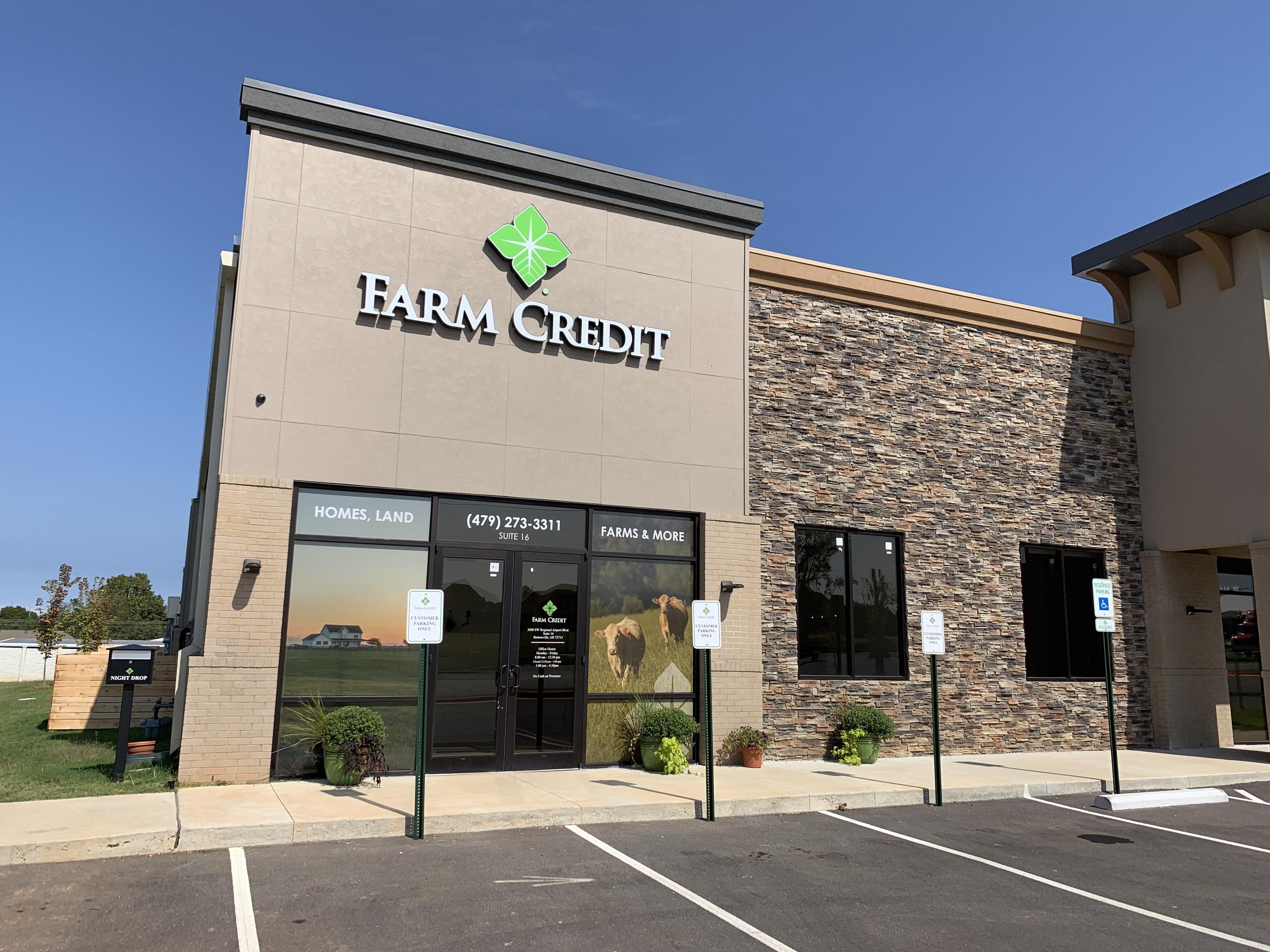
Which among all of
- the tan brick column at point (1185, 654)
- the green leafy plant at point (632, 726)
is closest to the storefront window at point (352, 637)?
the green leafy plant at point (632, 726)

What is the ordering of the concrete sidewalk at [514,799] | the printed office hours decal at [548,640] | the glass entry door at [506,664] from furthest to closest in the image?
the printed office hours decal at [548,640] → the glass entry door at [506,664] → the concrete sidewalk at [514,799]

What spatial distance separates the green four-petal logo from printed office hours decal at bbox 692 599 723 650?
549 centimetres

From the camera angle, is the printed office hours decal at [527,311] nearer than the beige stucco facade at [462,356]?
No

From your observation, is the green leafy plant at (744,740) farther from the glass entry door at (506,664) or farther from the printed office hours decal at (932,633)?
the printed office hours decal at (932,633)

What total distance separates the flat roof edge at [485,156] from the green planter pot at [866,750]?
8.19m

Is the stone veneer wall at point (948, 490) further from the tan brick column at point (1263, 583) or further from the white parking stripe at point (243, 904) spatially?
the white parking stripe at point (243, 904)

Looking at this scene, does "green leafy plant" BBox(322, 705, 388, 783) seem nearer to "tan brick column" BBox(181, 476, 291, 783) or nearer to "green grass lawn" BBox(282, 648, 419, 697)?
"green grass lawn" BBox(282, 648, 419, 697)

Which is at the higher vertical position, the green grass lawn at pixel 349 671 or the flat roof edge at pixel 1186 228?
the flat roof edge at pixel 1186 228

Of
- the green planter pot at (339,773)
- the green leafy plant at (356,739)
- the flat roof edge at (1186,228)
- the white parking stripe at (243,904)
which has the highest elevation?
the flat roof edge at (1186,228)

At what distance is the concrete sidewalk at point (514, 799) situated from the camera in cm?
856

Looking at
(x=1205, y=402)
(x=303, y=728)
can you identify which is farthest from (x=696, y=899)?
(x=1205, y=402)

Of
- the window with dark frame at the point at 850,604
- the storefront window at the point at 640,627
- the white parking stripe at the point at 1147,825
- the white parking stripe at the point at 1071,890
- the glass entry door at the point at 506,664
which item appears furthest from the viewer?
the window with dark frame at the point at 850,604

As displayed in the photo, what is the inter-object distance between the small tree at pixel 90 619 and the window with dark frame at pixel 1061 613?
95.4 feet

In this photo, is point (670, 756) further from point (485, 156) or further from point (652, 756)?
Result: point (485, 156)
